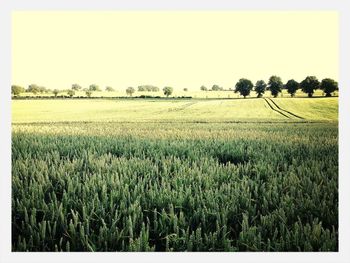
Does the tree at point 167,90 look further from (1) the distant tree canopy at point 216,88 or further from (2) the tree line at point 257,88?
(1) the distant tree canopy at point 216,88

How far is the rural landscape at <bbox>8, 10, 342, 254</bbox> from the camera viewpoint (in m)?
2.54

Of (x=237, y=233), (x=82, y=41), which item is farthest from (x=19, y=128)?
(x=237, y=233)

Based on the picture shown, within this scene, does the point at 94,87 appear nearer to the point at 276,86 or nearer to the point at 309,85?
the point at 276,86

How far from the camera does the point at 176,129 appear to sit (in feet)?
15.9

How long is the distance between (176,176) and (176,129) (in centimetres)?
170

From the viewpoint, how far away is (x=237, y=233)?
260 centimetres

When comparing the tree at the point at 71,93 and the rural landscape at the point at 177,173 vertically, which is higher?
the tree at the point at 71,93

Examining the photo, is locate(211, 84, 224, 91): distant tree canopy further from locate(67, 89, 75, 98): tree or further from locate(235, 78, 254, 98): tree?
locate(67, 89, 75, 98): tree

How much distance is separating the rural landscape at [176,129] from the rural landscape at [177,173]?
0.02 metres

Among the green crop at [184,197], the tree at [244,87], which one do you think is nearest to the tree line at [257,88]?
the tree at [244,87]

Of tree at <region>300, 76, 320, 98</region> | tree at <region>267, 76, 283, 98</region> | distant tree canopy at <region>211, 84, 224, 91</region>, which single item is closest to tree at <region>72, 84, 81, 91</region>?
distant tree canopy at <region>211, 84, 224, 91</region>

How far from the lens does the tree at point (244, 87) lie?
4004 millimetres

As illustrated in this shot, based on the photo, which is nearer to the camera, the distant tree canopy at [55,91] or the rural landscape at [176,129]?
the rural landscape at [176,129]

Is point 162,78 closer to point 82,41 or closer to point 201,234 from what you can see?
point 82,41
